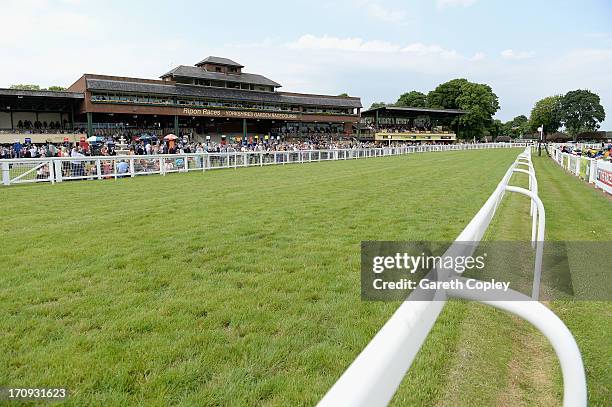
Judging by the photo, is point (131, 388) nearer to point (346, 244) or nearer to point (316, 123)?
point (346, 244)

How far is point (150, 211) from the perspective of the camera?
8266 millimetres

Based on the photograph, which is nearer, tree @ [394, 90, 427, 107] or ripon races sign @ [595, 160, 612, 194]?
ripon races sign @ [595, 160, 612, 194]

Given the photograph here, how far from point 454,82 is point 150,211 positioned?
293 ft

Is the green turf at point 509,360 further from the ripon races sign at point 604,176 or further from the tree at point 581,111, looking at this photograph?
the tree at point 581,111

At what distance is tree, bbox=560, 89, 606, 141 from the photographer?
307ft

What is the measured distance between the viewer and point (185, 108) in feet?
153

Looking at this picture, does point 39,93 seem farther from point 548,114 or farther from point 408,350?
point 548,114

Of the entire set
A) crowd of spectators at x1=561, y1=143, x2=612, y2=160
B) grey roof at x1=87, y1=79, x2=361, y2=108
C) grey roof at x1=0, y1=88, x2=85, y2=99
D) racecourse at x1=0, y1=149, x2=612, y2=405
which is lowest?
racecourse at x1=0, y1=149, x2=612, y2=405

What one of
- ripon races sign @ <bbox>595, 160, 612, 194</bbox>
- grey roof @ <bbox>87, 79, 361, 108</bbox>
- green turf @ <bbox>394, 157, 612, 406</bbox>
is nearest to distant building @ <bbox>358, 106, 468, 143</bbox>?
grey roof @ <bbox>87, 79, 361, 108</bbox>

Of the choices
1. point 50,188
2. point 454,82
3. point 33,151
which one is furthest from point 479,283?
point 454,82

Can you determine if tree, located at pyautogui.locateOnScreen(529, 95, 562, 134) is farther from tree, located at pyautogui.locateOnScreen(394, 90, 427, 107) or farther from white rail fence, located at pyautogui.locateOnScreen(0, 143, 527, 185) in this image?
white rail fence, located at pyautogui.locateOnScreen(0, 143, 527, 185)

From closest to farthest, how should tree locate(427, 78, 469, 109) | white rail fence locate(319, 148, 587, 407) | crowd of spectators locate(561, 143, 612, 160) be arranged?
white rail fence locate(319, 148, 587, 407), crowd of spectators locate(561, 143, 612, 160), tree locate(427, 78, 469, 109)

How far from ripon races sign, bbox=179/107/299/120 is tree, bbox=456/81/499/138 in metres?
38.9

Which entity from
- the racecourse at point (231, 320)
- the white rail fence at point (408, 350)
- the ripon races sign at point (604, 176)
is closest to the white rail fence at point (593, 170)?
the ripon races sign at point (604, 176)
